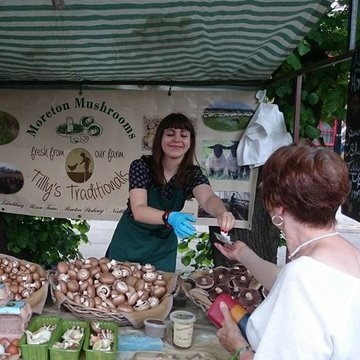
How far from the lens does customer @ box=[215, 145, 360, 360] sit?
1123 mm

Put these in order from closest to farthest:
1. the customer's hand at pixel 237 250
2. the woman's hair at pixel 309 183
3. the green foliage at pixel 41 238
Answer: the woman's hair at pixel 309 183
the customer's hand at pixel 237 250
the green foliage at pixel 41 238

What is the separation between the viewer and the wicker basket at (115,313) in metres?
1.96

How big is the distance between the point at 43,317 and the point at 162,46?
1.74 meters

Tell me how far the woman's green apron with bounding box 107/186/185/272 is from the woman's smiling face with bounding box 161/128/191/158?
9.4 inches

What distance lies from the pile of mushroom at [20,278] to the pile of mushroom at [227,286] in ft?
2.50

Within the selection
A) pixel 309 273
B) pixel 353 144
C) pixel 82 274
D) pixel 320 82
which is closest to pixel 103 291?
pixel 82 274

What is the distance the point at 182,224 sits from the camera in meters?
2.18

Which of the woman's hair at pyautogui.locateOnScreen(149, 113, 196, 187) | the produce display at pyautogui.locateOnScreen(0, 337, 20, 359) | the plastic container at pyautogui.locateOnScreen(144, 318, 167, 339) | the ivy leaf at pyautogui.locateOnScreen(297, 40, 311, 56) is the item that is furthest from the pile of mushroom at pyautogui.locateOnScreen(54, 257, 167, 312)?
the ivy leaf at pyautogui.locateOnScreen(297, 40, 311, 56)

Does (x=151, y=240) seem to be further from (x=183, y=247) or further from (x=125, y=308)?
(x=183, y=247)

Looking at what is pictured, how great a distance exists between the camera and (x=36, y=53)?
293cm

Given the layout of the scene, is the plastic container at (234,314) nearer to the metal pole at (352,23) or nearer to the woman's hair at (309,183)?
the woman's hair at (309,183)

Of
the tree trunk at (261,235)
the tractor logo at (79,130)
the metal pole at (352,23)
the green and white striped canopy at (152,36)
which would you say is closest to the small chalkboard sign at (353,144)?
the metal pole at (352,23)

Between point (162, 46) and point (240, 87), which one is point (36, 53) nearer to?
point (162, 46)

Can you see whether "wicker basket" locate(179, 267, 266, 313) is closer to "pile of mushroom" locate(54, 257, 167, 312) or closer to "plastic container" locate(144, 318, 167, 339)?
"pile of mushroom" locate(54, 257, 167, 312)
